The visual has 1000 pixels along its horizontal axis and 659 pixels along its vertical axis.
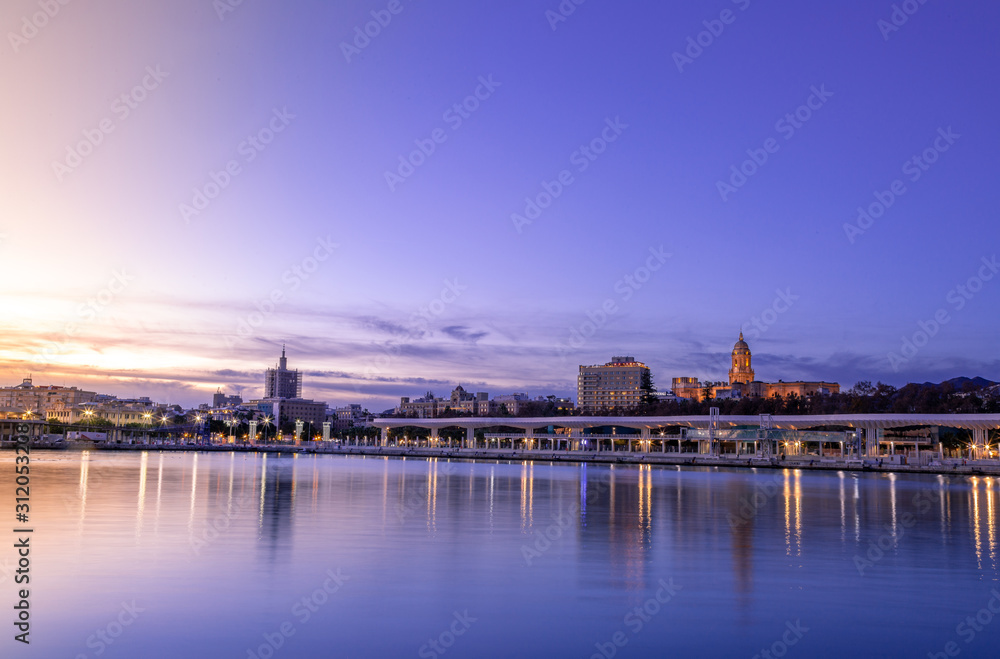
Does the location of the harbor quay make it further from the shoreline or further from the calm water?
the calm water

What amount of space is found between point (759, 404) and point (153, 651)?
141 meters

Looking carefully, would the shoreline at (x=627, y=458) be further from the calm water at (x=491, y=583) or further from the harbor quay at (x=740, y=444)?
the calm water at (x=491, y=583)

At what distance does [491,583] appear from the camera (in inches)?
566

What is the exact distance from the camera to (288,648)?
33.6ft

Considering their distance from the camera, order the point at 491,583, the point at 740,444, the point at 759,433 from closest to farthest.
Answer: the point at 491,583 → the point at 759,433 → the point at 740,444

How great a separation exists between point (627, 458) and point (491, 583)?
310 feet

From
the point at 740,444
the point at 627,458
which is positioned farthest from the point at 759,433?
the point at 627,458

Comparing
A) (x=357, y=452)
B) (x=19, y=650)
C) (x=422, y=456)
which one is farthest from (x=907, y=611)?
(x=357, y=452)

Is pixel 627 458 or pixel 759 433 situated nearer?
pixel 759 433

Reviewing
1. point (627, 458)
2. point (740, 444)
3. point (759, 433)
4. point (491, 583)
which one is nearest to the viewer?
point (491, 583)

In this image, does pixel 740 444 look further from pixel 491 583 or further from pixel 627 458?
pixel 491 583

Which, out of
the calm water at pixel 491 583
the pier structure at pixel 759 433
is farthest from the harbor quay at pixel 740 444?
the calm water at pixel 491 583

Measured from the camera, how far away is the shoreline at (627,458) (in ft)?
257

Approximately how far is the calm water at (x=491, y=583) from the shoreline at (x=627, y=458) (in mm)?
56440
